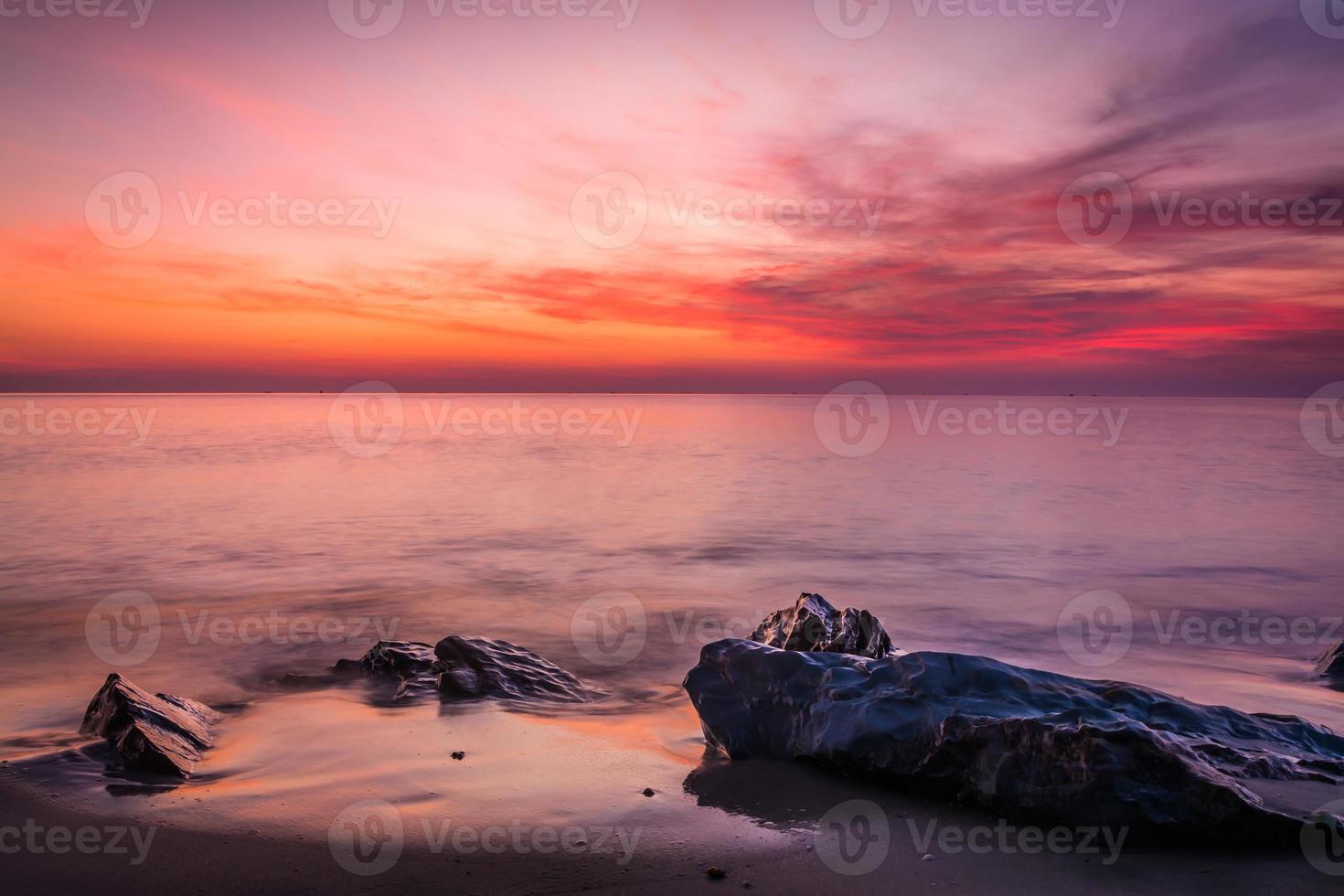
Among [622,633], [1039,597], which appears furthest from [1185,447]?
[622,633]

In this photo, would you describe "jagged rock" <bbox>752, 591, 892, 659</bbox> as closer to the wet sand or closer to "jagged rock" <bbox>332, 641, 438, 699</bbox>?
the wet sand

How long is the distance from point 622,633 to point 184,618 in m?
5.01

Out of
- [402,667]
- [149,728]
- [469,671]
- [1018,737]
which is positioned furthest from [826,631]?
[149,728]

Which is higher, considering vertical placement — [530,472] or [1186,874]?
[530,472]

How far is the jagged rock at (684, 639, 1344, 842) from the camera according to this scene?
12.3 ft

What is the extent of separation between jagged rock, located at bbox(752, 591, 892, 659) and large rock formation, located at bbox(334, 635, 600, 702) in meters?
1.60

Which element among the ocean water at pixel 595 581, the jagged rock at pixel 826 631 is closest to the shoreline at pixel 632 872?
the ocean water at pixel 595 581

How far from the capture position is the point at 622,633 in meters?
9.09

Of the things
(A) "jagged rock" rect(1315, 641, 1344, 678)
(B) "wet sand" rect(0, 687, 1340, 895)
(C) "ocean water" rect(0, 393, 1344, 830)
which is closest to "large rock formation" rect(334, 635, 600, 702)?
(C) "ocean water" rect(0, 393, 1344, 830)

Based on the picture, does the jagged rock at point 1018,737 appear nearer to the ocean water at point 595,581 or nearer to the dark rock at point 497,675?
the ocean water at point 595,581

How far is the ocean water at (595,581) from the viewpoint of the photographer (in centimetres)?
587

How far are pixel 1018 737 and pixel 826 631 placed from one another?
2449 mm

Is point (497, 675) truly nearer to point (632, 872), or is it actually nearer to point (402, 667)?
point (402, 667)

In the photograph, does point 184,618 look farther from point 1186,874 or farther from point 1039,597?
point 1039,597
